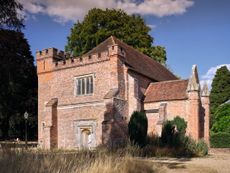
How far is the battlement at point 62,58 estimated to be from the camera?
24.8 m

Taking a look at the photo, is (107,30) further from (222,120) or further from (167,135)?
(167,135)

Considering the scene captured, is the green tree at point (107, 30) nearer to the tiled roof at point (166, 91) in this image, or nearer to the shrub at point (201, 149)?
the tiled roof at point (166, 91)

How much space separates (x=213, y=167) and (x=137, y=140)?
7.15m

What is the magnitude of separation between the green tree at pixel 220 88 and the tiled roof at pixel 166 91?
22.3 m

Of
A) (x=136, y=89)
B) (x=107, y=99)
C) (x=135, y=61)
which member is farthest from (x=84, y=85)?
(x=135, y=61)

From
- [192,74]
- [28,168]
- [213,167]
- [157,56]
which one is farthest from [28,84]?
[28,168]

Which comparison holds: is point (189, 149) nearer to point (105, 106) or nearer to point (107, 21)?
point (105, 106)

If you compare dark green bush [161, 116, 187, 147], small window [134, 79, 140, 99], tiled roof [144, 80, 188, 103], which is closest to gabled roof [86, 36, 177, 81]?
small window [134, 79, 140, 99]

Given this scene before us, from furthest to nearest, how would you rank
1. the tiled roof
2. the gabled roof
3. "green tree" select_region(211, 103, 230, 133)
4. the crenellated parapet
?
"green tree" select_region(211, 103, 230, 133)
the crenellated parapet
the gabled roof
the tiled roof

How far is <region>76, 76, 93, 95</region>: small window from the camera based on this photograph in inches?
1016

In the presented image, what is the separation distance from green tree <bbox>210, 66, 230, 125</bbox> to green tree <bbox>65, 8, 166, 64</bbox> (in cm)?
1316

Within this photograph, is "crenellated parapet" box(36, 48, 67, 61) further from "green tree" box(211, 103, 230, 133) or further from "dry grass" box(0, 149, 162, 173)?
"dry grass" box(0, 149, 162, 173)

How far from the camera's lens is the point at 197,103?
24109 millimetres

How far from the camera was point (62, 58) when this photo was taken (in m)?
29.9
